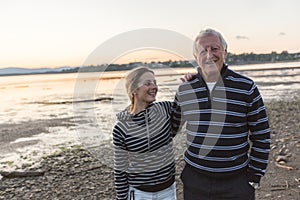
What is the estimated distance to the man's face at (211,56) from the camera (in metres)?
2.67

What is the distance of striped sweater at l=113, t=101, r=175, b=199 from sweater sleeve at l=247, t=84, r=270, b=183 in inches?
26.9

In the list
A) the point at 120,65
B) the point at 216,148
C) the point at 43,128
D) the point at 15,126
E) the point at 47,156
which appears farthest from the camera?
the point at 15,126

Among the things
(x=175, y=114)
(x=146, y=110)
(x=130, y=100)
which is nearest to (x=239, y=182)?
(x=175, y=114)

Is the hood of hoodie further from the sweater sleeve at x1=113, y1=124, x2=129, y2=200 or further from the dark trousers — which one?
the dark trousers

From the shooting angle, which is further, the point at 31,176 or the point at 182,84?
the point at 31,176

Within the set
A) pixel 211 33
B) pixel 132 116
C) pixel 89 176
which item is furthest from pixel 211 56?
pixel 89 176

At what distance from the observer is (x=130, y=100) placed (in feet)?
9.79

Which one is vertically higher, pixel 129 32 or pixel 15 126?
pixel 129 32

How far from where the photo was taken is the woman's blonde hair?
2846mm

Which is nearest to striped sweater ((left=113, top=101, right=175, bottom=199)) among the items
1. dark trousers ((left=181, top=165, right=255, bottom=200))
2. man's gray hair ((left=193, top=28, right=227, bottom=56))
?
dark trousers ((left=181, top=165, right=255, bottom=200))

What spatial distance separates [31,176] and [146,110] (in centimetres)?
595

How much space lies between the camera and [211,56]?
267cm

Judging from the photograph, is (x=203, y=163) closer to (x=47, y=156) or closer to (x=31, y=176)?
(x=31, y=176)

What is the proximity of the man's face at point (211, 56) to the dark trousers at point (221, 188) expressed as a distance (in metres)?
0.81
